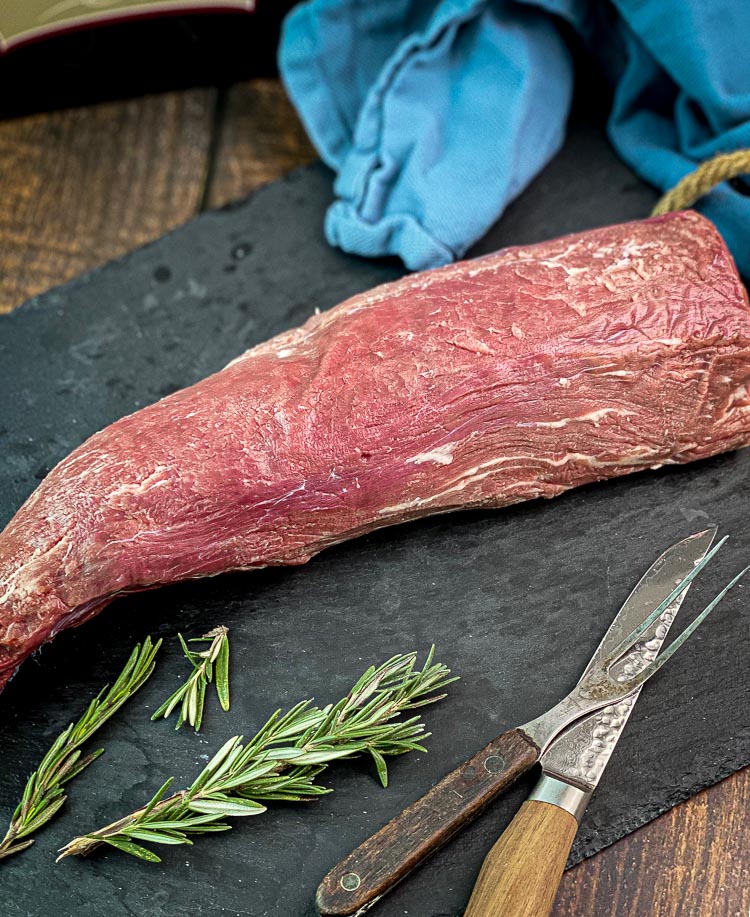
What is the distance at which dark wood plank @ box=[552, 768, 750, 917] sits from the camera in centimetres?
195

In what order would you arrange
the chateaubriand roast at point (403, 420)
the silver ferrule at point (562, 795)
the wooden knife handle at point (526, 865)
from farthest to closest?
the chateaubriand roast at point (403, 420) → the silver ferrule at point (562, 795) → the wooden knife handle at point (526, 865)

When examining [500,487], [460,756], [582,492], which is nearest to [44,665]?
[460,756]

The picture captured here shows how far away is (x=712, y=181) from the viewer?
8.23 feet

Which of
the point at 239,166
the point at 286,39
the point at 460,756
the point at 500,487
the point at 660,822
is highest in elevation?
the point at 286,39

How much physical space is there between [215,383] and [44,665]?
2.32ft

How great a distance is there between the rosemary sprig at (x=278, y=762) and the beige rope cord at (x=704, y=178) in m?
1.40

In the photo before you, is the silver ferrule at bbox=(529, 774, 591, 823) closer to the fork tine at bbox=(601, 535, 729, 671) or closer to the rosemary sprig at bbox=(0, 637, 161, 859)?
the fork tine at bbox=(601, 535, 729, 671)

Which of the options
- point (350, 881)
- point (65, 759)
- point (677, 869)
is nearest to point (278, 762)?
point (350, 881)

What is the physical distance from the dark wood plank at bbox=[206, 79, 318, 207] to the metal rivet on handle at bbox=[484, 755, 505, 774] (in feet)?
6.34

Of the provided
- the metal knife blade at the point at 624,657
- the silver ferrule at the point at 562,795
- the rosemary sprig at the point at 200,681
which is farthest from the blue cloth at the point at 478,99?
the silver ferrule at the point at 562,795

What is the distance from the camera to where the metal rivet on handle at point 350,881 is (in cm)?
176

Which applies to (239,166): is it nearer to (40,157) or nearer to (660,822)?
(40,157)

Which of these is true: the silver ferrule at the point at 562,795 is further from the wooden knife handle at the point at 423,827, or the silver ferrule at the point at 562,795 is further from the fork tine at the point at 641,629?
the fork tine at the point at 641,629

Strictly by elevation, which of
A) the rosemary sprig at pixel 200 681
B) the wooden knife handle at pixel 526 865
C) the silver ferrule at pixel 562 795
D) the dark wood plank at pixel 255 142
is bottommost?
the silver ferrule at pixel 562 795
